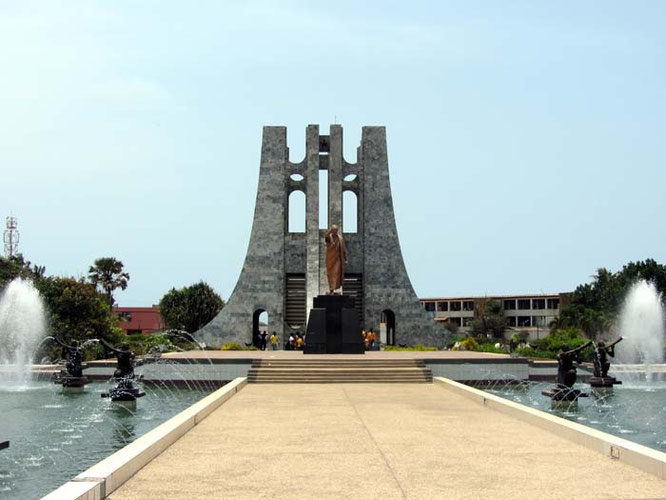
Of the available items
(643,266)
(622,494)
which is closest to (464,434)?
(622,494)

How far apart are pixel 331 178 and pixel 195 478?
39.6 meters

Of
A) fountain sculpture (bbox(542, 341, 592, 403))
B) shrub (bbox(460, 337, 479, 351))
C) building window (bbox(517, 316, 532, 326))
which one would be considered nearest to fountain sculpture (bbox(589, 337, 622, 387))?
fountain sculpture (bbox(542, 341, 592, 403))

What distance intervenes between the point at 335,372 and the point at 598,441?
12.8m

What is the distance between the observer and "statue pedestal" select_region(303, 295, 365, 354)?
27719 mm

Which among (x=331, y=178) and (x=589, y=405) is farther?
(x=331, y=178)

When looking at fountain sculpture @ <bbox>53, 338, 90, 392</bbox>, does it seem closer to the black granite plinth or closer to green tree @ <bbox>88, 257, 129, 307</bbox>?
the black granite plinth

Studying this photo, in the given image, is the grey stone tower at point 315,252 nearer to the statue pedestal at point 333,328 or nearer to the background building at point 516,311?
the statue pedestal at point 333,328

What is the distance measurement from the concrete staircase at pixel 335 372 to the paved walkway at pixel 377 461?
24.9 ft

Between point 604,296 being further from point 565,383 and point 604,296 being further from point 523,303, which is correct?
point 565,383

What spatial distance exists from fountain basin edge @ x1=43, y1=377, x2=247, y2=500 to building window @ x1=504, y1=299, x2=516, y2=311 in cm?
8515

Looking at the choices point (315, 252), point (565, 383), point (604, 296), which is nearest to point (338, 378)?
point (565, 383)

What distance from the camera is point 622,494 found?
718 cm

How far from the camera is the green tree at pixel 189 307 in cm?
6450

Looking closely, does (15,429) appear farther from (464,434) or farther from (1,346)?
(1,346)
